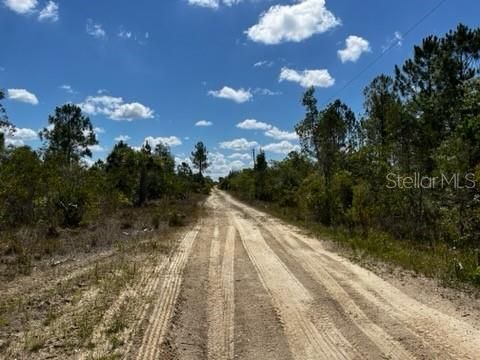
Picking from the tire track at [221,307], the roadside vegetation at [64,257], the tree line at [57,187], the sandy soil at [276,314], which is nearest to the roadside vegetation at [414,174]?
the sandy soil at [276,314]

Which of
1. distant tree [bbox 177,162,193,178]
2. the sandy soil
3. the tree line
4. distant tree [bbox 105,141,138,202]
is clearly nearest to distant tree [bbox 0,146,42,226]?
the tree line

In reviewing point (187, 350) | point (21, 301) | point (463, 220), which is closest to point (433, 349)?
point (187, 350)

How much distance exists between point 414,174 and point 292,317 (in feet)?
39.1

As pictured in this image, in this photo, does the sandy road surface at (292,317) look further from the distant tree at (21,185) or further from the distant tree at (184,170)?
the distant tree at (184,170)

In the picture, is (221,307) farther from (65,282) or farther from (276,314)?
(65,282)

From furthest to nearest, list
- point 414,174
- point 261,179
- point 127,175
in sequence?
point 261,179 < point 127,175 < point 414,174

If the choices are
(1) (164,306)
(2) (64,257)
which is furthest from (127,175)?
(1) (164,306)

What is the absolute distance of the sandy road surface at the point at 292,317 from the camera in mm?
5035

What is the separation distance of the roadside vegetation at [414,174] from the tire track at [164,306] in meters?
5.38

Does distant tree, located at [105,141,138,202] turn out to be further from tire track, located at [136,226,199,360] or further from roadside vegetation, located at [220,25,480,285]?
tire track, located at [136,226,199,360]

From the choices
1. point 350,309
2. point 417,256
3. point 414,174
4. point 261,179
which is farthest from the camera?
point 261,179

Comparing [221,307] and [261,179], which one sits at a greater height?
[261,179]

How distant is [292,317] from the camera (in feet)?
20.5

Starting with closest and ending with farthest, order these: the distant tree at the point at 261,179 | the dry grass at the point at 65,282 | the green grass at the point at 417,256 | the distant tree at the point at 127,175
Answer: the dry grass at the point at 65,282, the green grass at the point at 417,256, the distant tree at the point at 127,175, the distant tree at the point at 261,179
